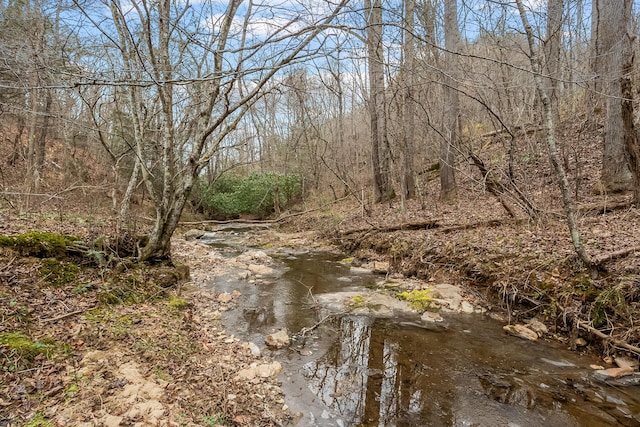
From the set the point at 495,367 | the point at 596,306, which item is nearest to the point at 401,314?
the point at 495,367

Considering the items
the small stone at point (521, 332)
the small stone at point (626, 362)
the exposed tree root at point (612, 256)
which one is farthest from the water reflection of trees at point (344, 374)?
the exposed tree root at point (612, 256)

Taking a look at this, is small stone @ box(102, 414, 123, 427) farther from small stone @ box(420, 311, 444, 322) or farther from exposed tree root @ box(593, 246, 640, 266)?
exposed tree root @ box(593, 246, 640, 266)

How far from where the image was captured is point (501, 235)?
6680 millimetres

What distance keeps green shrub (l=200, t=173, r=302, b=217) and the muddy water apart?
13.0m

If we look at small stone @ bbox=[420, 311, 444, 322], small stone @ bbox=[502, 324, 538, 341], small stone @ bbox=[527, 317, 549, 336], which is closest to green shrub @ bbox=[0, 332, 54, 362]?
small stone @ bbox=[420, 311, 444, 322]

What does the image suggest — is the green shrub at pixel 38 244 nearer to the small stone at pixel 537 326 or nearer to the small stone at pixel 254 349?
the small stone at pixel 254 349

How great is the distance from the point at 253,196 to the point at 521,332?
15182 mm

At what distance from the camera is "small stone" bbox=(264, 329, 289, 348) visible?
428 centimetres

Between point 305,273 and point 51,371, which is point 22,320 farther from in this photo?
point 305,273

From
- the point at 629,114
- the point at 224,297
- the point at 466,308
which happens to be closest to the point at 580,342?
the point at 466,308

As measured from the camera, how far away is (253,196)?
18.2 m

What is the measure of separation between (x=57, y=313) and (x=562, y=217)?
8.03m

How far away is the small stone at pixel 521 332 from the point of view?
4445 mm

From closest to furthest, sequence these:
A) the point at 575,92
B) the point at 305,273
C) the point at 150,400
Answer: the point at 150,400 < the point at 305,273 < the point at 575,92
